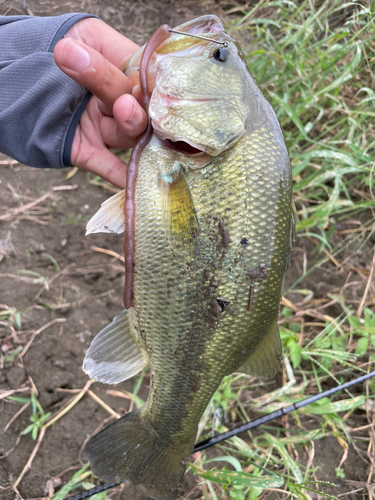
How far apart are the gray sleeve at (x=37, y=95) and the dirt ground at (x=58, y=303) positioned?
2.64 ft

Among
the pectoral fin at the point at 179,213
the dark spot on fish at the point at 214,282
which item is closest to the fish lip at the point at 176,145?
the pectoral fin at the point at 179,213

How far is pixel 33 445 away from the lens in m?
2.06

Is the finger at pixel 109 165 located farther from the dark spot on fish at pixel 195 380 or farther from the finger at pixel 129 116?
the dark spot on fish at pixel 195 380

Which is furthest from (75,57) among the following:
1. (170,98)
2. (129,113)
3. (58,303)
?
(58,303)

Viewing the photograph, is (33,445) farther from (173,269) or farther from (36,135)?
(36,135)

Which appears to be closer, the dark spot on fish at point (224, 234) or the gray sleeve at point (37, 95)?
the dark spot on fish at point (224, 234)

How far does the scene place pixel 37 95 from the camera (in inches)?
69.1

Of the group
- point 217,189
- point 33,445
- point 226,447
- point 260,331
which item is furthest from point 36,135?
point 226,447

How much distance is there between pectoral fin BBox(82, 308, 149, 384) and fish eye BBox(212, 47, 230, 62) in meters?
1.26

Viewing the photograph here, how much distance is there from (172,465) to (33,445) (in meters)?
0.97

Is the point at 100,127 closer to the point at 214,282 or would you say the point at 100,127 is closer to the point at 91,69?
the point at 91,69

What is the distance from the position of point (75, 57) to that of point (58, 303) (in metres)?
1.68

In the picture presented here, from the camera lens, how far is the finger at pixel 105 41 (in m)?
1.95

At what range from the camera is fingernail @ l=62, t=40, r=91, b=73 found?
1.32 m
